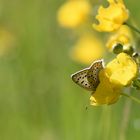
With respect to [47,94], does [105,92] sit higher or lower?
higher

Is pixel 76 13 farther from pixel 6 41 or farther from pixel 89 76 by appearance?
pixel 89 76

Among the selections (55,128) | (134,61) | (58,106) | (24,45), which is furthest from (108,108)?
(24,45)

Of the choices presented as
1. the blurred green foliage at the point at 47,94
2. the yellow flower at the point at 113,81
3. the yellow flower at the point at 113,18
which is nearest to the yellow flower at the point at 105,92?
the yellow flower at the point at 113,81

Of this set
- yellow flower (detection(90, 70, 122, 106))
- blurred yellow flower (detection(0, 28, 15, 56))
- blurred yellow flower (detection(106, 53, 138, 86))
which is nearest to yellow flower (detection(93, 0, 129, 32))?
blurred yellow flower (detection(106, 53, 138, 86))

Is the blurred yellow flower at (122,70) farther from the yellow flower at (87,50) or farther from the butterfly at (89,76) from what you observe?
the yellow flower at (87,50)

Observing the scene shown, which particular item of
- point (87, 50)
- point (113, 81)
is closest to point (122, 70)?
point (113, 81)

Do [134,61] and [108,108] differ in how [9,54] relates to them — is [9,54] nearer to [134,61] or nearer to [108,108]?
[108,108]
